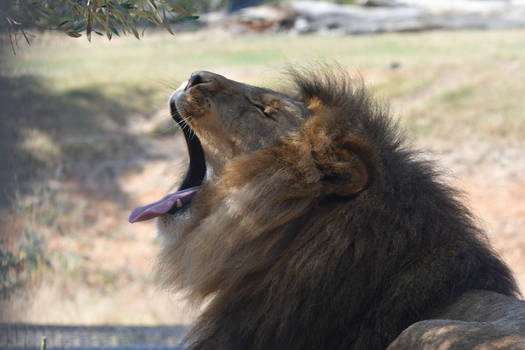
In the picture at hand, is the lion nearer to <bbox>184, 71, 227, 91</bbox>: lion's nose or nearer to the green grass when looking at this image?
<bbox>184, 71, 227, 91</bbox>: lion's nose

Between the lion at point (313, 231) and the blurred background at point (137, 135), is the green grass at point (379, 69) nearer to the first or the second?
the blurred background at point (137, 135)

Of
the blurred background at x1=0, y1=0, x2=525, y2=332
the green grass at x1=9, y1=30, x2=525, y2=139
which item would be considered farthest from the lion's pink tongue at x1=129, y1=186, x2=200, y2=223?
the green grass at x1=9, y1=30, x2=525, y2=139

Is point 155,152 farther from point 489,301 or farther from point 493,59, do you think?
point 489,301

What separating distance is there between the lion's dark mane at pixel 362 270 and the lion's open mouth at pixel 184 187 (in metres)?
0.37

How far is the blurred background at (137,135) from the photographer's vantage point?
3.00 meters

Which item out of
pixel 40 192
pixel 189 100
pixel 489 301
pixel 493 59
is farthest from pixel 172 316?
pixel 493 59

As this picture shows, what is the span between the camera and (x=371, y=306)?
7.13ft

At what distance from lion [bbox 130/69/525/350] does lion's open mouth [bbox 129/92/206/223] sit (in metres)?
0.01

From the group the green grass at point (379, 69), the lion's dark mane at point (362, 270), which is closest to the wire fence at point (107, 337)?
the lion's dark mane at point (362, 270)

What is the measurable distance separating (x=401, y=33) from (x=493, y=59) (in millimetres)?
6658

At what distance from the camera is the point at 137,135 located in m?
9.89

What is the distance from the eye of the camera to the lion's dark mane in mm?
2164

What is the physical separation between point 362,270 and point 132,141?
7.82 m

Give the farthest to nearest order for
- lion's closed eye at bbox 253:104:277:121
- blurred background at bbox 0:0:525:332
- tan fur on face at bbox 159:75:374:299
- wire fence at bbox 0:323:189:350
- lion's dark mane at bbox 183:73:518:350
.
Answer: wire fence at bbox 0:323:189:350 → blurred background at bbox 0:0:525:332 → lion's closed eye at bbox 253:104:277:121 → tan fur on face at bbox 159:75:374:299 → lion's dark mane at bbox 183:73:518:350
